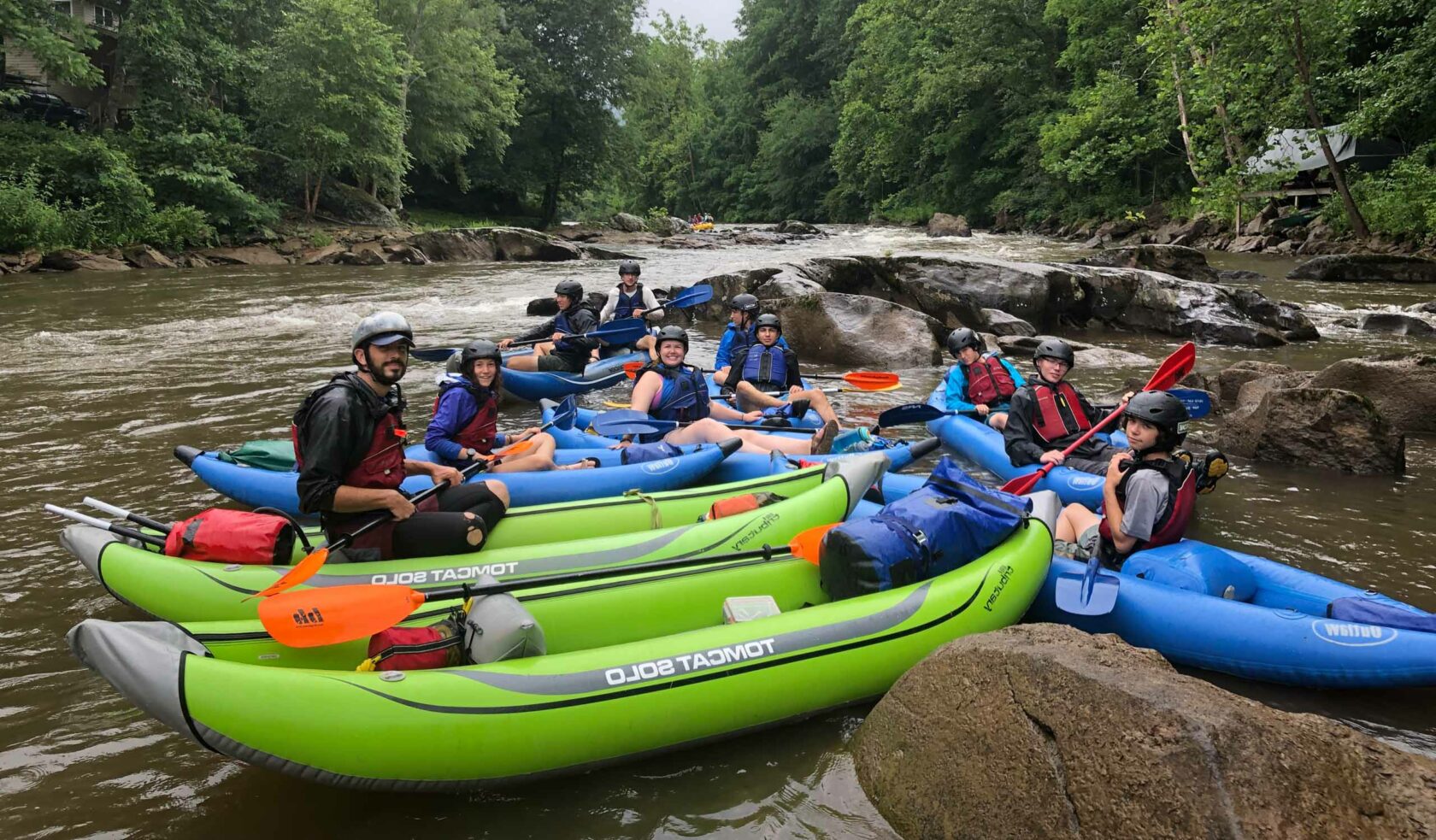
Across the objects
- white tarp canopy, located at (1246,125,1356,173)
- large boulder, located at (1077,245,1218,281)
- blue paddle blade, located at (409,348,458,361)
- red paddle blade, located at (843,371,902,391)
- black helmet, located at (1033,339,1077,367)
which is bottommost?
blue paddle blade, located at (409,348,458,361)

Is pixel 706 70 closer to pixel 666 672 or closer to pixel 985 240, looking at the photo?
pixel 985 240

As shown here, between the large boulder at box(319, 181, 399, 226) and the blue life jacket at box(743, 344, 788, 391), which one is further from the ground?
the large boulder at box(319, 181, 399, 226)

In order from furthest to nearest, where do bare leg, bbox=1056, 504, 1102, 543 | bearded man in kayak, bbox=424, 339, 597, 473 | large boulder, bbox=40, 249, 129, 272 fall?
large boulder, bbox=40, 249, 129, 272 → bearded man in kayak, bbox=424, 339, 597, 473 → bare leg, bbox=1056, 504, 1102, 543

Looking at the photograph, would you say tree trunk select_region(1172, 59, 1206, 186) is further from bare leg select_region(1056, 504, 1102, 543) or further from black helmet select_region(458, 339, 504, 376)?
black helmet select_region(458, 339, 504, 376)

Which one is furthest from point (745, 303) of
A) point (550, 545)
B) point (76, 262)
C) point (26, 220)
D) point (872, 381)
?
point (26, 220)

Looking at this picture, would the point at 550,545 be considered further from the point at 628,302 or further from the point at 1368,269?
the point at 1368,269

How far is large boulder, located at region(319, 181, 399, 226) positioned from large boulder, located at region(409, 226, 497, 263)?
449cm

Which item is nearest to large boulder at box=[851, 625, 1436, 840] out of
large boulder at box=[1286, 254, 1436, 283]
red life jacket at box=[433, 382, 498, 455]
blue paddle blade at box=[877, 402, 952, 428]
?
red life jacket at box=[433, 382, 498, 455]

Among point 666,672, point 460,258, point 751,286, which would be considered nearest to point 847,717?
point 666,672

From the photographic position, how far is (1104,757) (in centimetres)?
193

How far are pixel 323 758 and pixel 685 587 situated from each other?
135 cm

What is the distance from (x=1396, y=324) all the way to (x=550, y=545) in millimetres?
10407

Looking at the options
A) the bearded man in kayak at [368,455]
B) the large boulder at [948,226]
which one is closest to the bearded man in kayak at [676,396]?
the bearded man in kayak at [368,455]

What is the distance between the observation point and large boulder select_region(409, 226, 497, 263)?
20703 millimetres
